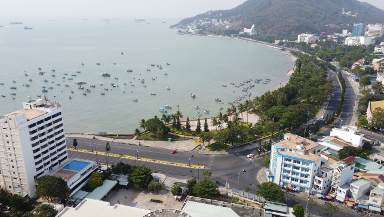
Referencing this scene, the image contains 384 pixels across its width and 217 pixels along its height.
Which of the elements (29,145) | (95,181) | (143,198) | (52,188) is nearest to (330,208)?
(143,198)

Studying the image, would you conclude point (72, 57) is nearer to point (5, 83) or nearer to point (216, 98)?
point (5, 83)

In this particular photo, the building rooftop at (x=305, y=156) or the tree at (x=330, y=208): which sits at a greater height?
the building rooftop at (x=305, y=156)

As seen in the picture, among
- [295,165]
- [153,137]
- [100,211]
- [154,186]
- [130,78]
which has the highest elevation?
[130,78]

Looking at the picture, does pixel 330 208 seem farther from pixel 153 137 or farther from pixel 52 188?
pixel 153 137

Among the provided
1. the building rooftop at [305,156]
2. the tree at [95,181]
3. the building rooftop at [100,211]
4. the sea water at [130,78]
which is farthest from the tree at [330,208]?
the sea water at [130,78]

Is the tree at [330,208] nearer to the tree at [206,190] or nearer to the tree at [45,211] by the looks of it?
the tree at [206,190]

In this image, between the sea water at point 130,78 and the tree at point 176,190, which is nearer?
the tree at point 176,190

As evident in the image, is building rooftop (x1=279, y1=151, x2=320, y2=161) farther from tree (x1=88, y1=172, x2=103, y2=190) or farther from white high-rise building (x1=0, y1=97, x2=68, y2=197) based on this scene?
white high-rise building (x1=0, y1=97, x2=68, y2=197)
